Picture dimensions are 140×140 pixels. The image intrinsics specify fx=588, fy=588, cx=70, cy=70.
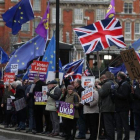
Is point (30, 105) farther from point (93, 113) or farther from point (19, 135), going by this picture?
point (93, 113)

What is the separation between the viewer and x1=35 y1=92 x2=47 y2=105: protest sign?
17781 millimetres

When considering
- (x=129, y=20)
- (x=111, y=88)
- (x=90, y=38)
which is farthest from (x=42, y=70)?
(x=129, y=20)

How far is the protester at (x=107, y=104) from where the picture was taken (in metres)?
14.4

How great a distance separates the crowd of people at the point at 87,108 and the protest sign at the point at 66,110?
0.12 meters

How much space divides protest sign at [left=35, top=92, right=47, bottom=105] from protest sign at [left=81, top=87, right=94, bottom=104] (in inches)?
91.6

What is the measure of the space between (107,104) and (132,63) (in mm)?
1344

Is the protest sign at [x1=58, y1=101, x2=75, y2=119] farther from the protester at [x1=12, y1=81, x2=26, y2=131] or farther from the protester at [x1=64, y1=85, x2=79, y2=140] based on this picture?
the protester at [x1=12, y1=81, x2=26, y2=131]

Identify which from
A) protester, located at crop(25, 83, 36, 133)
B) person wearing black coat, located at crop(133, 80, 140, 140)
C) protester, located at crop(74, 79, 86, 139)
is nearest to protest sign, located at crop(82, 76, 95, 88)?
protester, located at crop(74, 79, 86, 139)

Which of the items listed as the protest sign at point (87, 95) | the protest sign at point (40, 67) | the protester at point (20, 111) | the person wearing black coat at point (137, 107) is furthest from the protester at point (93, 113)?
the protester at point (20, 111)

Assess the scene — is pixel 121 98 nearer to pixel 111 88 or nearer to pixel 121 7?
pixel 111 88

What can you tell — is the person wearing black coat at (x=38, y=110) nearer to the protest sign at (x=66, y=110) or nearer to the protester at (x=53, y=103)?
the protester at (x=53, y=103)

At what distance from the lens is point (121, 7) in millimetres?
93375

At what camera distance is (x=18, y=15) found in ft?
75.8

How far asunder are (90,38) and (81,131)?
3996mm
